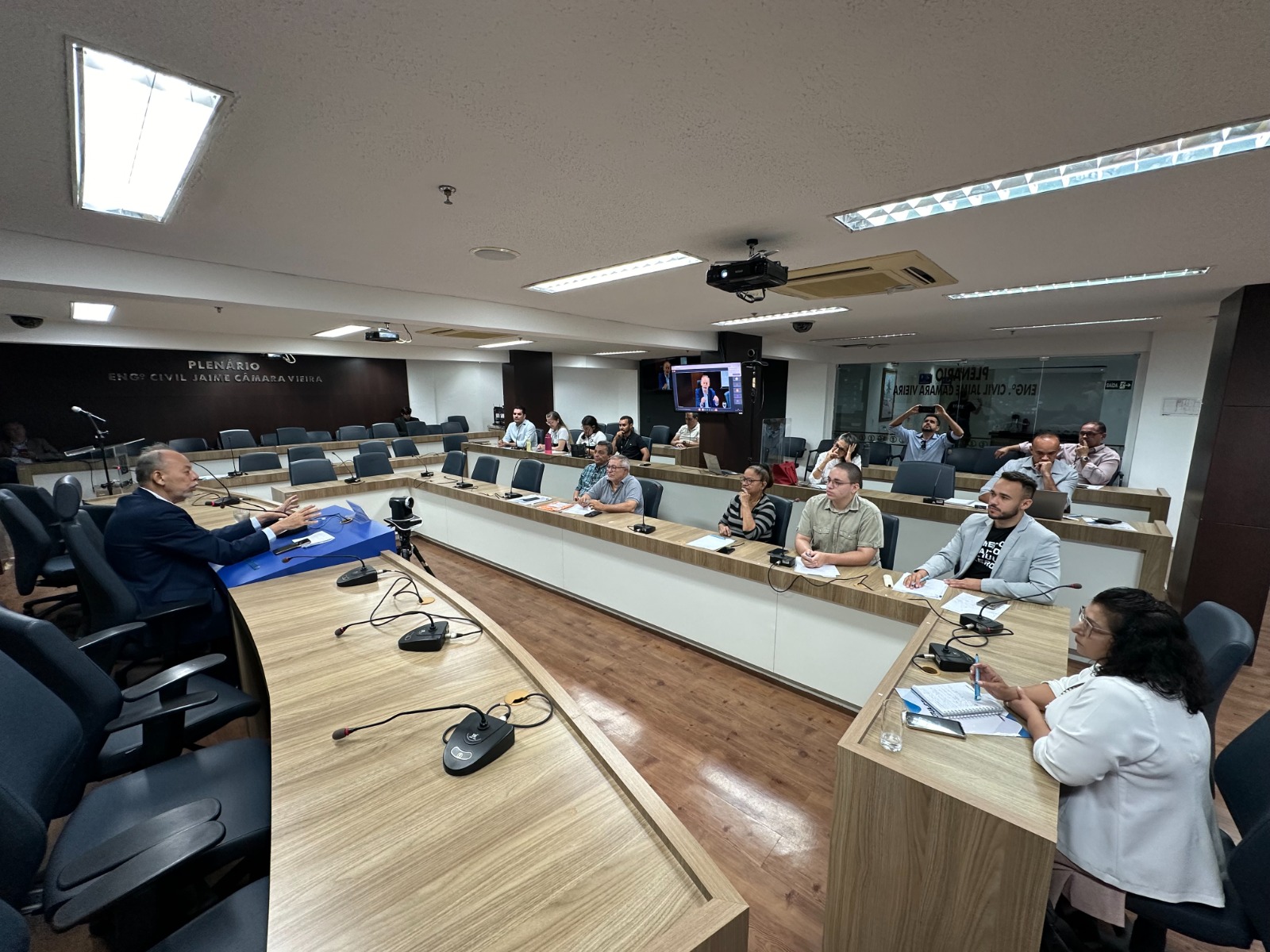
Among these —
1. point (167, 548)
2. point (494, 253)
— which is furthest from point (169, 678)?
point (494, 253)

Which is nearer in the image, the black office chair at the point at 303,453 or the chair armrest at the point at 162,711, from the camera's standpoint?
the chair armrest at the point at 162,711

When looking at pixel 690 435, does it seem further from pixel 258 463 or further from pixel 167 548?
pixel 167 548

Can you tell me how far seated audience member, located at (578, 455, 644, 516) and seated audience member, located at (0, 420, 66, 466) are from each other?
7.57 metres

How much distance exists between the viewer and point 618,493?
429cm

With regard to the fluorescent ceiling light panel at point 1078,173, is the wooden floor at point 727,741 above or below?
below

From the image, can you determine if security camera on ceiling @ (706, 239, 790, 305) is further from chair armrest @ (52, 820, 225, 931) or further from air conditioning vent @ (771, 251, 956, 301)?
chair armrest @ (52, 820, 225, 931)

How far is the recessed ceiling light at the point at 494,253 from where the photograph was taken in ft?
9.69

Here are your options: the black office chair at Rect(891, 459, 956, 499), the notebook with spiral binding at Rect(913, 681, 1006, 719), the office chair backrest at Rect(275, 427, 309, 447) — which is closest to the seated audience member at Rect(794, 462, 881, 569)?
the notebook with spiral binding at Rect(913, 681, 1006, 719)

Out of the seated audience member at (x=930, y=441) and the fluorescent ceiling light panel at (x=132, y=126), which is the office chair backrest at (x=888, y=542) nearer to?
the seated audience member at (x=930, y=441)

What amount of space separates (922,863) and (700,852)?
30.6 inches

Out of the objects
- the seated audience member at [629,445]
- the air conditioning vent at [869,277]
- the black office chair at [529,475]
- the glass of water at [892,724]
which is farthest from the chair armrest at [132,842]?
the seated audience member at [629,445]

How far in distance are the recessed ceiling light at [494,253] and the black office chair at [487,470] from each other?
2869 millimetres

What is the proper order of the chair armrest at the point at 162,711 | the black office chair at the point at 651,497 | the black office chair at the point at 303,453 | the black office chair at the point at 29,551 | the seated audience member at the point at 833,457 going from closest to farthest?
the chair armrest at the point at 162,711, the black office chair at the point at 29,551, the black office chair at the point at 651,497, the seated audience member at the point at 833,457, the black office chair at the point at 303,453

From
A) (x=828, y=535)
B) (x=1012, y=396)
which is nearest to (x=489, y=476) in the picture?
(x=828, y=535)
